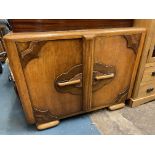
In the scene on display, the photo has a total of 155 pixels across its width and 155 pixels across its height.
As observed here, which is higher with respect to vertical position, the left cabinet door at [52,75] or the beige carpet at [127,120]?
the left cabinet door at [52,75]

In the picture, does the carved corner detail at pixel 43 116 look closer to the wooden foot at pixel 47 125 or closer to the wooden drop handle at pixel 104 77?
the wooden foot at pixel 47 125

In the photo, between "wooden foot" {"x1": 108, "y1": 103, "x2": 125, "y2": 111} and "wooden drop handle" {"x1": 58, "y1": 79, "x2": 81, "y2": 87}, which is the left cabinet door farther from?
"wooden foot" {"x1": 108, "y1": 103, "x2": 125, "y2": 111}

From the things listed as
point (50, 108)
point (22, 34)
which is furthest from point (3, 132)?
point (22, 34)

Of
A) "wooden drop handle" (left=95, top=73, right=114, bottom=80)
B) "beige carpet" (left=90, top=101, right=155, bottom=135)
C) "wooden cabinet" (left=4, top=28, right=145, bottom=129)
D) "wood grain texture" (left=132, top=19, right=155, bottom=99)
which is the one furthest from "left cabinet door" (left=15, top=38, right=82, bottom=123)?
"wood grain texture" (left=132, top=19, right=155, bottom=99)

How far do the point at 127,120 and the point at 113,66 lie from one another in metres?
0.42

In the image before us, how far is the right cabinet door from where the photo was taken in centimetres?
92

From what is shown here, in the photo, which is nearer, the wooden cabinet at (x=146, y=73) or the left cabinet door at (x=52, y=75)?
the left cabinet door at (x=52, y=75)

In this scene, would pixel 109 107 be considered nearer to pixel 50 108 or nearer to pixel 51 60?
pixel 50 108

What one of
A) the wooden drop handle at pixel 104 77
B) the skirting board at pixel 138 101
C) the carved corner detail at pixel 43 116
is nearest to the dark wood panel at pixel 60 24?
the wooden drop handle at pixel 104 77

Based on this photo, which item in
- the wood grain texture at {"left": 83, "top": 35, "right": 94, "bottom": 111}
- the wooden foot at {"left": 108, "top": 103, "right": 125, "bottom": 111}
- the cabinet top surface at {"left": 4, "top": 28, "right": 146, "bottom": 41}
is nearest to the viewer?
the cabinet top surface at {"left": 4, "top": 28, "right": 146, "bottom": 41}

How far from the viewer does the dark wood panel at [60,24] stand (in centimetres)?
79

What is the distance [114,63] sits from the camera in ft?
3.28

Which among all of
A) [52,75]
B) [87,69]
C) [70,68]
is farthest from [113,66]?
[52,75]

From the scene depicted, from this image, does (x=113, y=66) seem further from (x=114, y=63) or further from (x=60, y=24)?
(x=60, y=24)
